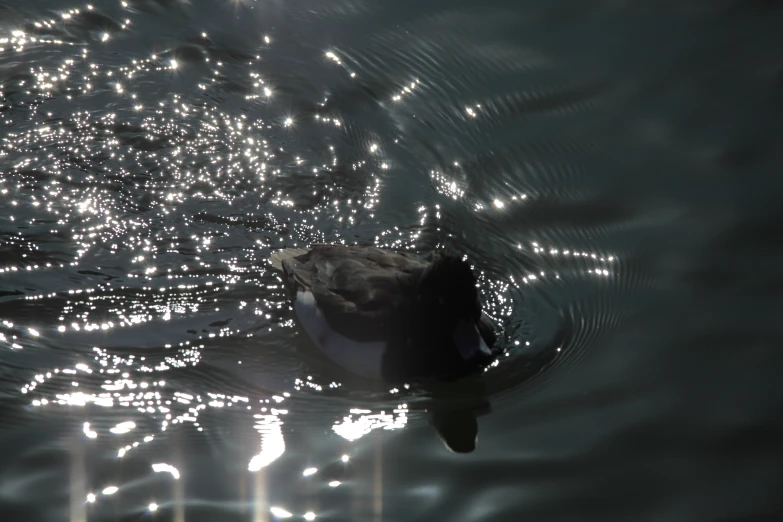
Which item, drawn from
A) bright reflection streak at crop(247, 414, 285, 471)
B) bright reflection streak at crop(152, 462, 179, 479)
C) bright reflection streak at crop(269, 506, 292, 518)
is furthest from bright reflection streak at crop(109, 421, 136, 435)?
bright reflection streak at crop(269, 506, 292, 518)

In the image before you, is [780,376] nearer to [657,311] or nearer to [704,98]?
[657,311]

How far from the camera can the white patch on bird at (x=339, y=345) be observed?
6484 mm

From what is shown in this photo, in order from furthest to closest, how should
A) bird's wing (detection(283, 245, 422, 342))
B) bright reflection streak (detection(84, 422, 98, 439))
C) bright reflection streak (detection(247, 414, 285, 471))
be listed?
bird's wing (detection(283, 245, 422, 342))
bright reflection streak (detection(84, 422, 98, 439))
bright reflection streak (detection(247, 414, 285, 471))

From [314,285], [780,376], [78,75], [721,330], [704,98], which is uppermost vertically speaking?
[78,75]

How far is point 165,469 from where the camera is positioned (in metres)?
5.41

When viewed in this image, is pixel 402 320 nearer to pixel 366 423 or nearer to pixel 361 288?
pixel 361 288

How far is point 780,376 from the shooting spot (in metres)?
6.26

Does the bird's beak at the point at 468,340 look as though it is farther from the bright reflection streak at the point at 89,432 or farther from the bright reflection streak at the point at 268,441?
the bright reflection streak at the point at 89,432

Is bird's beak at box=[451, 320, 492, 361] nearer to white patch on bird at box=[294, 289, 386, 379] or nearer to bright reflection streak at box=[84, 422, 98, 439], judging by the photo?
white patch on bird at box=[294, 289, 386, 379]

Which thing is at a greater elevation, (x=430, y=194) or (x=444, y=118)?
(x=444, y=118)

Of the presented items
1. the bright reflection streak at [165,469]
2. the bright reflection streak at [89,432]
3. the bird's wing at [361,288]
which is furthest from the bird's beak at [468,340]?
the bright reflection streak at [89,432]

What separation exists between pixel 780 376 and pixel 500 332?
1.90 meters

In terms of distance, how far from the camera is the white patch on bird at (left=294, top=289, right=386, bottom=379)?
6.48 meters

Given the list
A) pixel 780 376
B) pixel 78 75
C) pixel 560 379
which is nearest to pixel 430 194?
pixel 560 379
